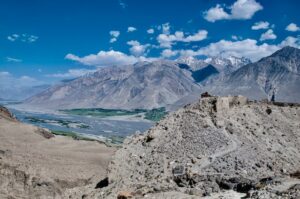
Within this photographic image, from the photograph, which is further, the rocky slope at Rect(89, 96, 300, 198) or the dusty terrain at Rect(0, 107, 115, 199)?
the dusty terrain at Rect(0, 107, 115, 199)

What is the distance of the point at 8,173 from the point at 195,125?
41.3 feet

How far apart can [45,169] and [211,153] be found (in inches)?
476

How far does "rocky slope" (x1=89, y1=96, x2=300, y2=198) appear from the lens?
1841 cm

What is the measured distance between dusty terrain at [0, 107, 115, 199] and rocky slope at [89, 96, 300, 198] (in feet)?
12.8

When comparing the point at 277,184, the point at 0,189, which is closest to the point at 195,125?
the point at 277,184

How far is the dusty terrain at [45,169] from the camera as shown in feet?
87.8

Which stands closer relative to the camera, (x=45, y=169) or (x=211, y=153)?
(x=211, y=153)

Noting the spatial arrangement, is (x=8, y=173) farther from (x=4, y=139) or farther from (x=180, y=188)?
(x=180, y=188)

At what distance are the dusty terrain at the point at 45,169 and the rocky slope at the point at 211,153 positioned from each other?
153 inches

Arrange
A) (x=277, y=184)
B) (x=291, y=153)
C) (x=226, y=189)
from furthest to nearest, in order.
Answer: (x=291, y=153) → (x=226, y=189) → (x=277, y=184)

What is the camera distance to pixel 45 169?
28781 mm

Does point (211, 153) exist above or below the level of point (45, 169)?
above

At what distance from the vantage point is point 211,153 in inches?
867

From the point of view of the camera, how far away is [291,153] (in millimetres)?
23719
